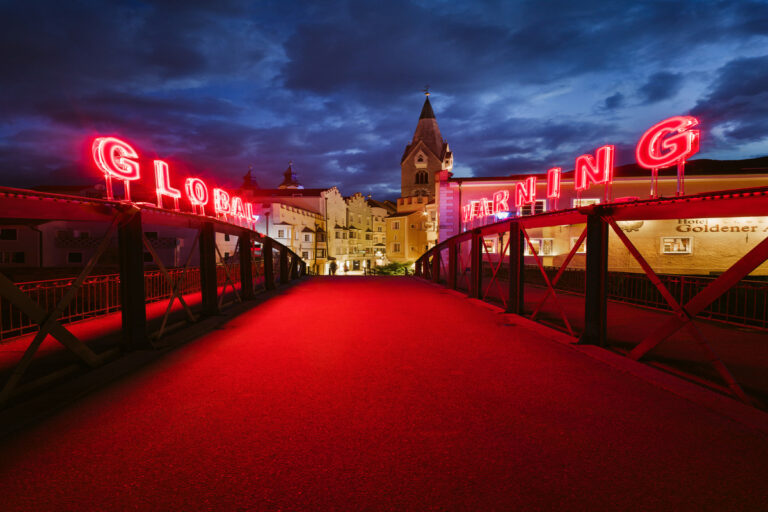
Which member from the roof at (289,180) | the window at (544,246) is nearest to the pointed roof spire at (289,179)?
the roof at (289,180)

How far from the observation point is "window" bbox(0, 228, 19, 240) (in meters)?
29.5

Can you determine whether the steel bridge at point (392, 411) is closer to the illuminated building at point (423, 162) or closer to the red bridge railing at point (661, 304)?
the red bridge railing at point (661, 304)

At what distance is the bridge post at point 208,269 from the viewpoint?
870cm

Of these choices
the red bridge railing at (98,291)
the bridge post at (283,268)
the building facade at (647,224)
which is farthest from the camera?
the building facade at (647,224)

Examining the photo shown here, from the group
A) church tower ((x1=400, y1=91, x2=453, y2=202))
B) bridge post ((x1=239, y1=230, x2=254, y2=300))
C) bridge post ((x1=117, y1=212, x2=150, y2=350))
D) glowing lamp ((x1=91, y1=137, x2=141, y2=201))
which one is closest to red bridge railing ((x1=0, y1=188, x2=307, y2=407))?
bridge post ((x1=117, y1=212, x2=150, y2=350))

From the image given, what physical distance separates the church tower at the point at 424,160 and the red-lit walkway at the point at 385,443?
67510mm

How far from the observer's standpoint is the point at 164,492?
2.59m

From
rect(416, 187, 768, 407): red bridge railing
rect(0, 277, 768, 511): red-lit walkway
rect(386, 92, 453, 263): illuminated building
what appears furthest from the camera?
rect(386, 92, 453, 263): illuminated building

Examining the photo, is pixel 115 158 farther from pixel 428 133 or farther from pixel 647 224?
pixel 428 133

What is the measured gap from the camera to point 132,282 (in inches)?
226

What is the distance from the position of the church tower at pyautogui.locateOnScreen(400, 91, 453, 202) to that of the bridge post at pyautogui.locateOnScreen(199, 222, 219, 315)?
210ft

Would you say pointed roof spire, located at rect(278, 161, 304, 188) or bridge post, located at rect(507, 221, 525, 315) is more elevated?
pointed roof spire, located at rect(278, 161, 304, 188)

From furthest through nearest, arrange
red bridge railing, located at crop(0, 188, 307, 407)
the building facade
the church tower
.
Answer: the church tower < the building facade < red bridge railing, located at crop(0, 188, 307, 407)

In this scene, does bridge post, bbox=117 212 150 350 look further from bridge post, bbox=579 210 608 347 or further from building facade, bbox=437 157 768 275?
building facade, bbox=437 157 768 275
